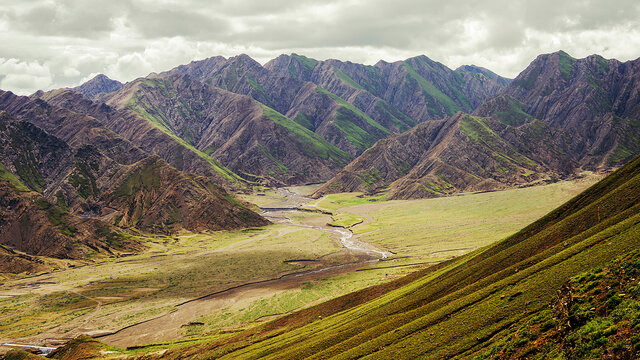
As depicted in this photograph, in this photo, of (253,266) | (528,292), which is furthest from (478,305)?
(253,266)

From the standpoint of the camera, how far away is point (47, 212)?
19425 centimetres

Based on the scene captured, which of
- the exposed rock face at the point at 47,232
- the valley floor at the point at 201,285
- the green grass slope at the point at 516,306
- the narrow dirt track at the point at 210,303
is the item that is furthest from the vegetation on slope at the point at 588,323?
the exposed rock face at the point at 47,232

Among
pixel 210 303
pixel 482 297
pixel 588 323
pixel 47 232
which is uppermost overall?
pixel 588 323

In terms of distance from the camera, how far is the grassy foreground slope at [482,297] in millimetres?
39875

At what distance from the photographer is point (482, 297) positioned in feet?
152

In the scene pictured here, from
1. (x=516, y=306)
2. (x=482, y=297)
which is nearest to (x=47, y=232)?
(x=482, y=297)

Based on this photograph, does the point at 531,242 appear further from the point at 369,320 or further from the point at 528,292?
the point at 369,320

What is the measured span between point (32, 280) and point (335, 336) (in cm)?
14836

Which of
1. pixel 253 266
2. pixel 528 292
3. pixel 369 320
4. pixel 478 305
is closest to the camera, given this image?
pixel 528 292

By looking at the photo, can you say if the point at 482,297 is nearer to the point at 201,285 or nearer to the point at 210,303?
the point at 210,303

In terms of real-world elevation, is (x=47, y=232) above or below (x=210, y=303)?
above

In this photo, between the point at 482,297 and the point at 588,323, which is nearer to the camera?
the point at 588,323

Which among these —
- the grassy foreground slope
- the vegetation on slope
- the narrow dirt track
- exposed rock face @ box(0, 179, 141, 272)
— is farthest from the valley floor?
the vegetation on slope

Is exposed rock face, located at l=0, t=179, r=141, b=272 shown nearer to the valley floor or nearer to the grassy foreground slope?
the valley floor
